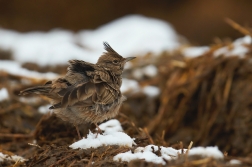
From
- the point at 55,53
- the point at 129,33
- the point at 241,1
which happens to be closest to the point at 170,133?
the point at 55,53

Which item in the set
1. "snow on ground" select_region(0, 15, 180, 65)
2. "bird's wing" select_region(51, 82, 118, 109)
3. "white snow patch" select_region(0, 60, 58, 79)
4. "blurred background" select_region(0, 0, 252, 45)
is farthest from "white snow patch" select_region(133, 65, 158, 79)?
"blurred background" select_region(0, 0, 252, 45)

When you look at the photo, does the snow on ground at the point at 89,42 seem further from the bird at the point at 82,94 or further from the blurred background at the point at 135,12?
the bird at the point at 82,94

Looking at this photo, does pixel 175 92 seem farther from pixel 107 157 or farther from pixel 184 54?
pixel 107 157

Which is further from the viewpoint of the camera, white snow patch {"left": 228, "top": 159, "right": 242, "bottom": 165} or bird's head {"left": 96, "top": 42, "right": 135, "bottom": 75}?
bird's head {"left": 96, "top": 42, "right": 135, "bottom": 75}

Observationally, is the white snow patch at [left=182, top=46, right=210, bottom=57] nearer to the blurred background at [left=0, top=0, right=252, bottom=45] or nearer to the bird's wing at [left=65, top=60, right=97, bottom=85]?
the bird's wing at [left=65, top=60, right=97, bottom=85]

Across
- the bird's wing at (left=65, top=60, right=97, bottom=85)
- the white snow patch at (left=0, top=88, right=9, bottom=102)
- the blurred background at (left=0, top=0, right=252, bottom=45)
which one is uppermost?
the blurred background at (left=0, top=0, right=252, bottom=45)

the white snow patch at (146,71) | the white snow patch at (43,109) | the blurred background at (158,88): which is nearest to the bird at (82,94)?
the blurred background at (158,88)

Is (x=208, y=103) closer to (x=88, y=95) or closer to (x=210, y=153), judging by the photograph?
(x=88, y=95)
